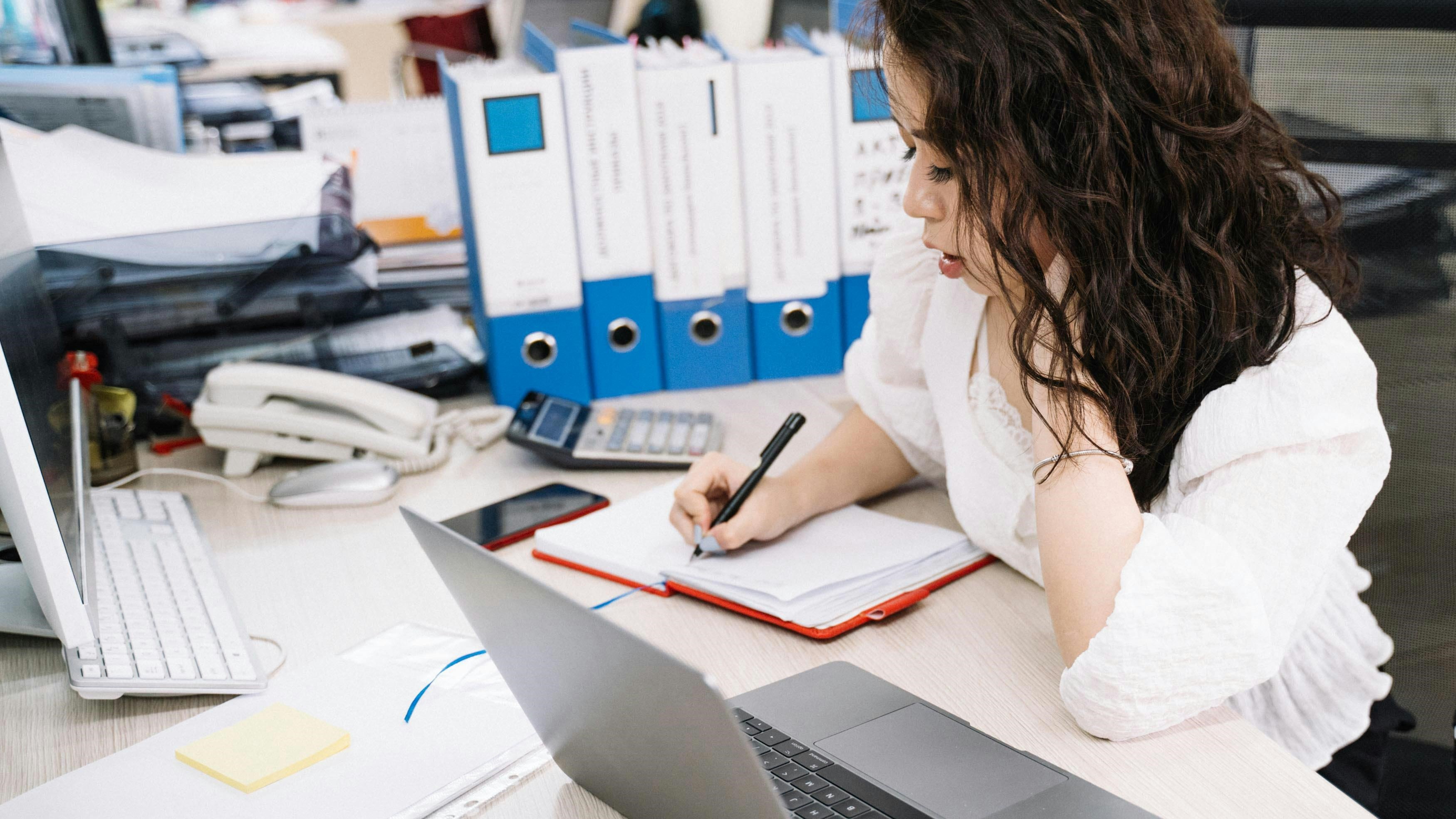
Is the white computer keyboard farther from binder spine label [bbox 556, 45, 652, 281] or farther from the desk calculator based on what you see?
binder spine label [bbox 556, 45, 652, 281]

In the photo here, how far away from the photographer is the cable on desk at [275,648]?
32.1 inches

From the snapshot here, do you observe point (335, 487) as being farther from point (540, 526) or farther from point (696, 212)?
point (696, 212)

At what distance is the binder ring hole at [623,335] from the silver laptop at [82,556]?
50cm

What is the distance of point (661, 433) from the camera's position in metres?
1.19

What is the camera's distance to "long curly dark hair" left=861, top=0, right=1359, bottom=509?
2.41ft

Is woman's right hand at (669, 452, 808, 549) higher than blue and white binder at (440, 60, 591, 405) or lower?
lower

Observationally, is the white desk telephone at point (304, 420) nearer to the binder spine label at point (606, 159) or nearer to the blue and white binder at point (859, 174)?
the binder spine label at point (606, 159)

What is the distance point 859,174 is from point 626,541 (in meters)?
0.58

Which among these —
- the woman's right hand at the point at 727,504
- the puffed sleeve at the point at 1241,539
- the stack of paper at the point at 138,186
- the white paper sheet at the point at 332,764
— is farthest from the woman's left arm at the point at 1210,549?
the stack of paper at the point at 138,186

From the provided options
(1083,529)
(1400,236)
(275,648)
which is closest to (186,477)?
(275,648)

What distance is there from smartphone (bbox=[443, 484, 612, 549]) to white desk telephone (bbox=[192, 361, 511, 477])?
6.3 inches

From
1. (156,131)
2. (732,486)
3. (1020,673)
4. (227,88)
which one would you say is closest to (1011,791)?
(1020,673)

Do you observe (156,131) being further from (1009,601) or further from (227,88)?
(1009,601)

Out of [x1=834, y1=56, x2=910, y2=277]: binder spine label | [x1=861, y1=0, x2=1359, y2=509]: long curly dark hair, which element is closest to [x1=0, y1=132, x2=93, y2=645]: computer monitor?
[x1=861, y1=0, x2=1359, y2=509]: long curly dark hair
